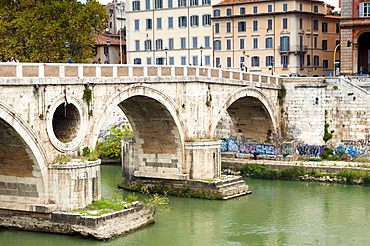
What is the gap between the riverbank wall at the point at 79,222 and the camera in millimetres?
25438

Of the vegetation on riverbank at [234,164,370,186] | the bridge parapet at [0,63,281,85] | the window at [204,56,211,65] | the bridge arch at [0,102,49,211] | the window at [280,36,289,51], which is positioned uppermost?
the window at [280,36,289,51]

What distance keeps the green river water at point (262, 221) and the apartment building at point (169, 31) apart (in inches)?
800

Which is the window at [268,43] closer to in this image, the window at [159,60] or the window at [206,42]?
the window at [206,42]

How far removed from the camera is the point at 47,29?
4381cm

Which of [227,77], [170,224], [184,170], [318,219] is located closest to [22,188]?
[170,224]

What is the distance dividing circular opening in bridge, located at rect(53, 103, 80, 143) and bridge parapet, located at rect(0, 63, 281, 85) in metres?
1.40

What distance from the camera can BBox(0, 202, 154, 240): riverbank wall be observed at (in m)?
25.4

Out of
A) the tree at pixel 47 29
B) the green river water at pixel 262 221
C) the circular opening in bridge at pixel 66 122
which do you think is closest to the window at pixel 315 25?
the tree at pixel 47 29

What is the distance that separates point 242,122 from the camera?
4341 centimetres

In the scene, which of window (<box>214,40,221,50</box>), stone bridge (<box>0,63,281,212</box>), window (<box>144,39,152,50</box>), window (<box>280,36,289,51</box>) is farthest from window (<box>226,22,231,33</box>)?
stone bridge (<box>0,63,281,212</box>)

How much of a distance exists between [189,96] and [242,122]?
9787 mm

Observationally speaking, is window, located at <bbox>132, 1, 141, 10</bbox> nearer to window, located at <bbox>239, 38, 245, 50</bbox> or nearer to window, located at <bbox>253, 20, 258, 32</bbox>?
window, located at <bbox>239, 38, 245, 50</bbox>

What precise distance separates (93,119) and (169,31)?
2753 cm

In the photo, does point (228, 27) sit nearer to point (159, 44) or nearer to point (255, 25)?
point (255, 25)
